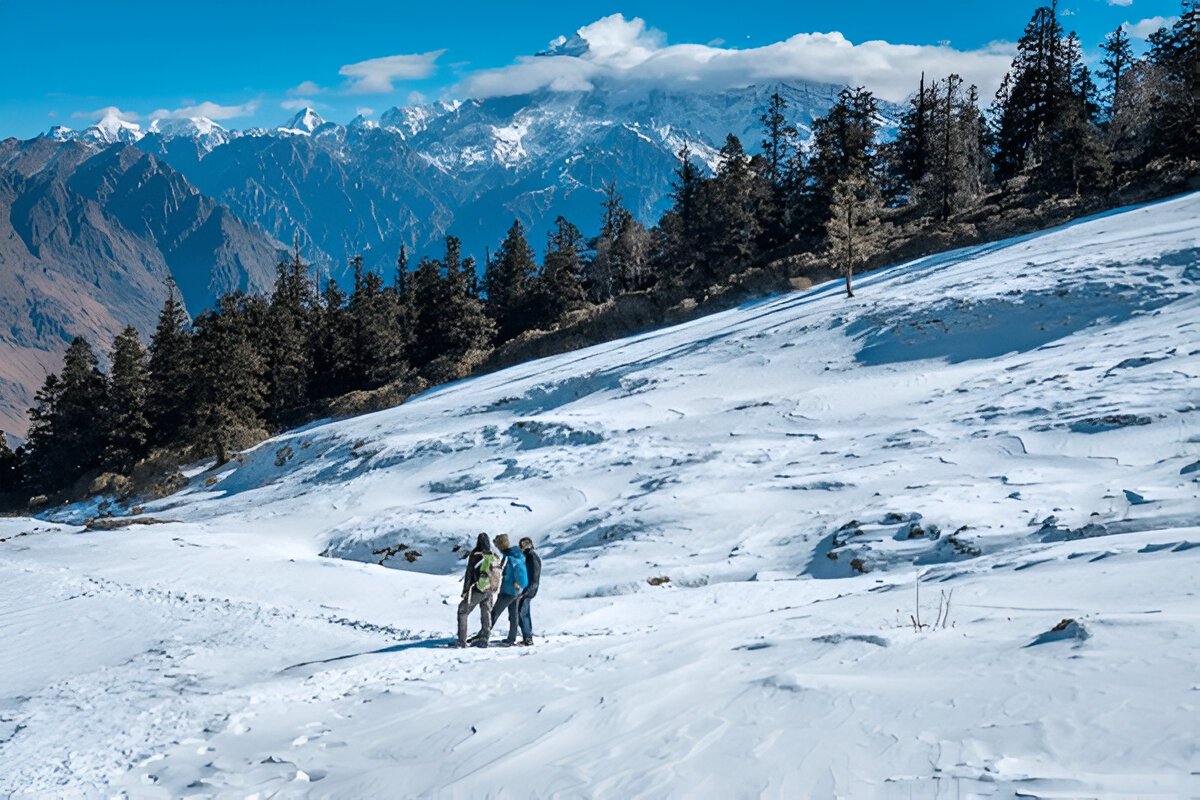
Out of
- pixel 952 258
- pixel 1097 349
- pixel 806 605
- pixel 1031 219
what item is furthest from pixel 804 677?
pixel 1031 219

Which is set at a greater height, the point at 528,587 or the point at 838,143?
the point at 838,143

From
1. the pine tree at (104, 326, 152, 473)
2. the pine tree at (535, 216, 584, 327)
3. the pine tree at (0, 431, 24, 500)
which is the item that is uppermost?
the pine tree at (535, 216, 584, 327)

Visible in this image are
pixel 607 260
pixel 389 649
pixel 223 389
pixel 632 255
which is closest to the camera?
pixel 389 649

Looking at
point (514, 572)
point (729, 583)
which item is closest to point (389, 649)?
point (514, 572)

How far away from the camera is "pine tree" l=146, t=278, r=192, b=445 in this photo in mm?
47594

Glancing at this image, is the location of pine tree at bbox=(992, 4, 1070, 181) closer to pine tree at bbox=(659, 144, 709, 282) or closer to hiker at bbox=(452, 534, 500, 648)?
pine tree at bbox=(659, 144, 709, 282)

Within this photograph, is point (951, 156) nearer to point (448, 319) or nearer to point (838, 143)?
point (838, 143)

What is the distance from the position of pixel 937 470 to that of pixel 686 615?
23.0ft

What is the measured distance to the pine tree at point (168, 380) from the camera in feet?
156

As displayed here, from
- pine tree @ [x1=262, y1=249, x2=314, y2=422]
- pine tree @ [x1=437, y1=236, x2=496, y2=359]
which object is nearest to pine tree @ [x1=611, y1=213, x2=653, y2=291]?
pine tree @ [x1=437, y1=236, x2=496, y2=359]

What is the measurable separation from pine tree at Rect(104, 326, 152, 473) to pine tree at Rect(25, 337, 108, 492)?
3.29 ft

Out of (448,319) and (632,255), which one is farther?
(632,255)

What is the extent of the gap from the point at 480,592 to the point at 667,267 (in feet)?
174

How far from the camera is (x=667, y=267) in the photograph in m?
62.1
